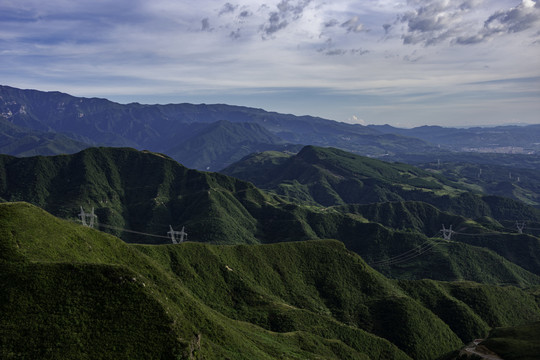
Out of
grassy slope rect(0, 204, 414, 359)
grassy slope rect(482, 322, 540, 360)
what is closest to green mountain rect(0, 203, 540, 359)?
grassy slope rect(0, 204, 414, 359)

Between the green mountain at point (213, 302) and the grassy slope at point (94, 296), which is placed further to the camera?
the green mountain at point (213, 302)

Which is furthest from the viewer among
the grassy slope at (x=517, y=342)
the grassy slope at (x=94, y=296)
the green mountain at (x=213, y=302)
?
the grassy slope at (x=517, y=342)

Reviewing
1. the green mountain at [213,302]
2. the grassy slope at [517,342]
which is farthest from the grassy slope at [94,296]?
the grassy slope at [517,342]

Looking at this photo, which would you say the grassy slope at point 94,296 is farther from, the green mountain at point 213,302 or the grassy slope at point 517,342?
the grassy slope at point 517,342


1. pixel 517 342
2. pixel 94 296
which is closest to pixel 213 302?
pixel 94 296

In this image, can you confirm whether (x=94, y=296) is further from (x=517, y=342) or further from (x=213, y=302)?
(x=517, y=342)

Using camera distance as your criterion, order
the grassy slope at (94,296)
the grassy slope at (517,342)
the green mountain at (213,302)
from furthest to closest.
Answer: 1. the grassy slope at (517,342)
2. the green mountain at (213,302)
3. the grassy slope at (94,296)

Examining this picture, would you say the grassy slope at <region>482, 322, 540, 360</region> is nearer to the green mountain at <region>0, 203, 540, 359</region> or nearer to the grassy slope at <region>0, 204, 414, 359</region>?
the green mountain at <region>0, 203, 540, 359</region>

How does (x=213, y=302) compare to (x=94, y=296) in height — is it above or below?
below

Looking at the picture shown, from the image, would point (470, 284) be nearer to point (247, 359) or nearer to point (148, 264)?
point (247, 359)
